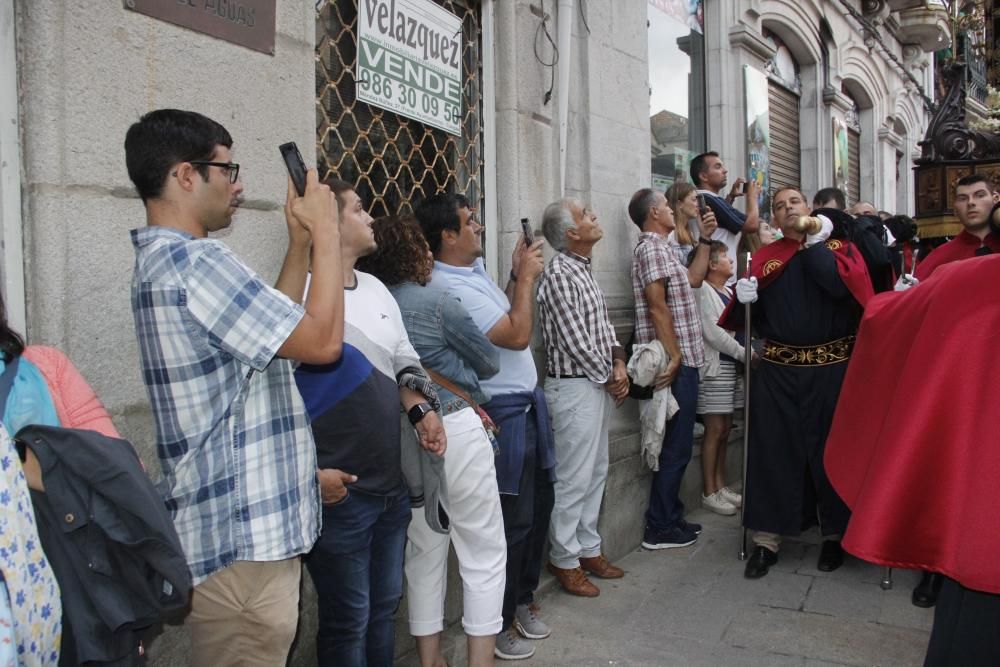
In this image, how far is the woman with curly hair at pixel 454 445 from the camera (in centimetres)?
343

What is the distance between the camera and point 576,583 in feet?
16.0

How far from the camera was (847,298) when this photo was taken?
5.14 metres

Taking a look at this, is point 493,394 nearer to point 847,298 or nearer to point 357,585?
point 357,585

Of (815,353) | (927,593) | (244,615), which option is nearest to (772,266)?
(815,353)

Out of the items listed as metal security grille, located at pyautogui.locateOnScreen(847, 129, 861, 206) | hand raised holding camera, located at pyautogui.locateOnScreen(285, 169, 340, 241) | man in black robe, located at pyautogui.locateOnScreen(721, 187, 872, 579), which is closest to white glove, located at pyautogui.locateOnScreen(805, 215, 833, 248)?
man in black robe, located at pyautogui.locateOnScreen(721, 187, 872, 579)

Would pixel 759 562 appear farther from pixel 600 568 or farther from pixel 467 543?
pixel 467 543

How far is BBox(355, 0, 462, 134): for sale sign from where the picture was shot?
425cm

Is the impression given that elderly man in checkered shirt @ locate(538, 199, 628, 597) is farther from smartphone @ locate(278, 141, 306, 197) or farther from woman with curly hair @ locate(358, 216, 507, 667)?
smartphone @ locate(278, 141, 306, 197)

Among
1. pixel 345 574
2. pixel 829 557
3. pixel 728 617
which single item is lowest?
pixel 728 617

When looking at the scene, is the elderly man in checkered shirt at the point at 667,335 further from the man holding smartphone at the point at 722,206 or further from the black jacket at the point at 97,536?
the black jacket at the point at 97,536

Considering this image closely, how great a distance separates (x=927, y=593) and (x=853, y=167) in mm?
10216

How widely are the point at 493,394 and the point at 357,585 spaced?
49.1 inches

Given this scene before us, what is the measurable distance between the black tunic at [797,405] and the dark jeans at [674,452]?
0.40 metres

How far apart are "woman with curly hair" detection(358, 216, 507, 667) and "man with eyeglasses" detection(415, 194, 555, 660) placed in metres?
0.18
